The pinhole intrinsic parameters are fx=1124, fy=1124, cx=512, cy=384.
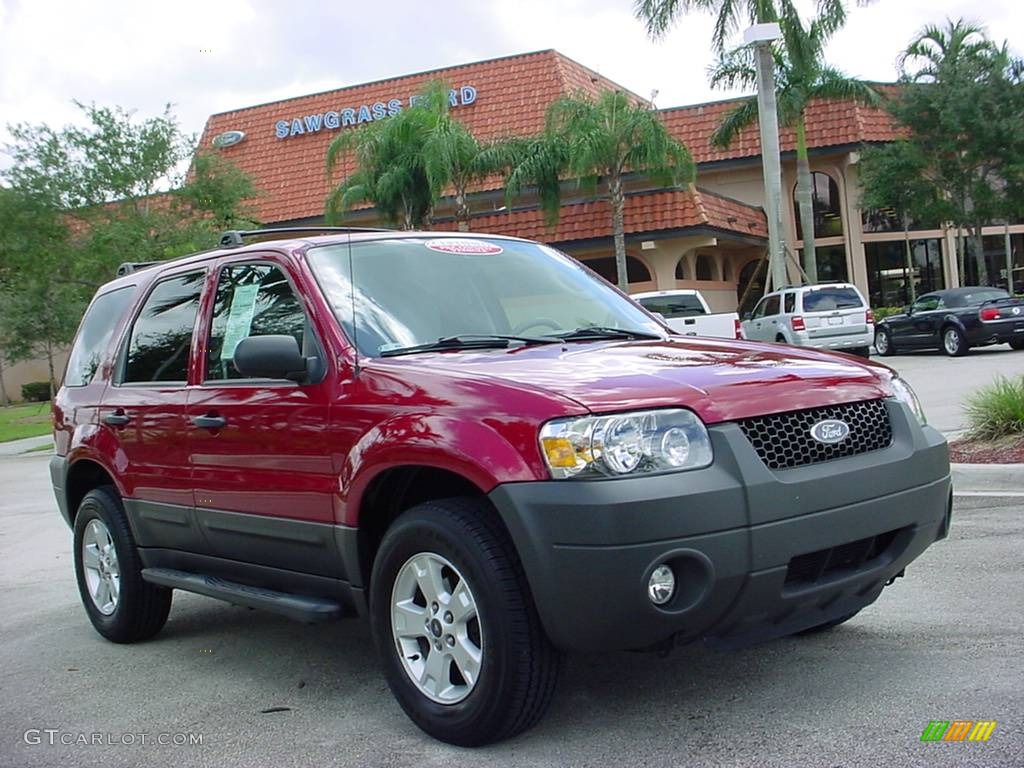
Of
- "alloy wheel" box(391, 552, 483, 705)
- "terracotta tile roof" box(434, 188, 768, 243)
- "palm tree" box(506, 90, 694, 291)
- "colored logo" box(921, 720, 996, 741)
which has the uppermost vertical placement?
"palm tree" box(506, 90, 694, 291)

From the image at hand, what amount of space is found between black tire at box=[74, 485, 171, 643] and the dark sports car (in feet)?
65.1

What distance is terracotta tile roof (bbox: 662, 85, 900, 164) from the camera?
3338 centimetres

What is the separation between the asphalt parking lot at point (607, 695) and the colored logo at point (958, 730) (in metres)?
0.04

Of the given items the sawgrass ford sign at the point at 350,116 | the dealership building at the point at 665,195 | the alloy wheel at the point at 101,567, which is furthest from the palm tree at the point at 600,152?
the alloy wheel at the point at 101,567

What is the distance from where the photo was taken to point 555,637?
11.9 feet

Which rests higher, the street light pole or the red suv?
the street light pole

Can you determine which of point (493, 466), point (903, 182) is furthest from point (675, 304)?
point (493, 466)

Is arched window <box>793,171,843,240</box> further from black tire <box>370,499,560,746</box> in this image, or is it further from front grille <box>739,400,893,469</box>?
black tire <box>370,499,560,746</box>

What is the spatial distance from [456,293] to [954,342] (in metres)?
20.2

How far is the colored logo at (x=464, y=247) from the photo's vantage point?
518 centimetres

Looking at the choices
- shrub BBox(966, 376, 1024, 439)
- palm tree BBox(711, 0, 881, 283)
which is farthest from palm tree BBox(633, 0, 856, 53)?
shrub BBox(966, 376, 1024, 439)

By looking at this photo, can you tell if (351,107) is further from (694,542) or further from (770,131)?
(694,542)

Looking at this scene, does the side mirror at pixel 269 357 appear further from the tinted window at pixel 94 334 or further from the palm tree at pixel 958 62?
the palm tree at pixel 958 62

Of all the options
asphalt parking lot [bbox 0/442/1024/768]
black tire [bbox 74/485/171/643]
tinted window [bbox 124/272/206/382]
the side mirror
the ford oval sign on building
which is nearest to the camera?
asphalt parking lot [bbox 0/442/1024/768]
